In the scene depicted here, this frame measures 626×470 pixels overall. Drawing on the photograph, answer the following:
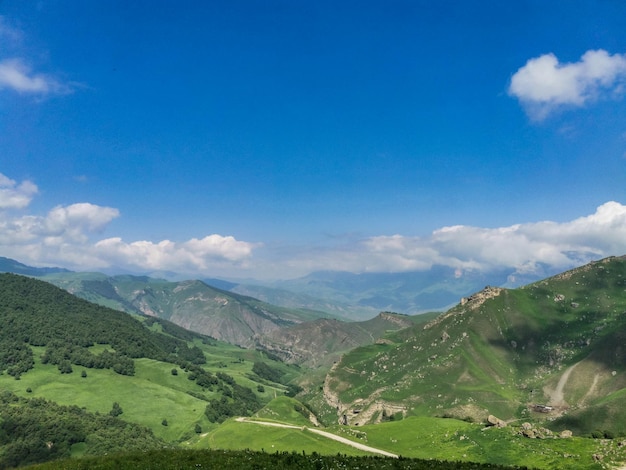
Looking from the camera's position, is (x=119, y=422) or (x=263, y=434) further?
(x=119, y=422)

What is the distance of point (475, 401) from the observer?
631ft

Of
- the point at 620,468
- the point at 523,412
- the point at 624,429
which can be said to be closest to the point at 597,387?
the point at 523,412

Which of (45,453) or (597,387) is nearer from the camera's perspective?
(45,453)

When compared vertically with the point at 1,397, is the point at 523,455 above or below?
above

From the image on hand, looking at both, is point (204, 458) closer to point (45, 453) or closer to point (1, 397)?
point (45, 453)

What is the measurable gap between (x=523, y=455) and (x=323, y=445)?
43.3 meters

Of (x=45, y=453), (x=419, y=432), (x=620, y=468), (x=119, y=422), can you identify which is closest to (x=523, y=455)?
(x=620, y=468)

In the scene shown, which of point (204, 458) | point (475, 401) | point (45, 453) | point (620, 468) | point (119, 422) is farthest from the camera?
point (475, 401)

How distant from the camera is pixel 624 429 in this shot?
467 feet

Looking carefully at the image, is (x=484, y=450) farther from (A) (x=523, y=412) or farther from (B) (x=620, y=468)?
(A) (x=523, y=412)

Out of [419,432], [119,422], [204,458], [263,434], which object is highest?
[204,458]

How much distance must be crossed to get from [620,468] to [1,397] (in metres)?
223

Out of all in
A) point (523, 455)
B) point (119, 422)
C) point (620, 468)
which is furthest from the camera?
point (119, 422)

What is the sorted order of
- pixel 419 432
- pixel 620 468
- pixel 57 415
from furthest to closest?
pixel 57 415 → pixel 419 432 → pixel 620 468
